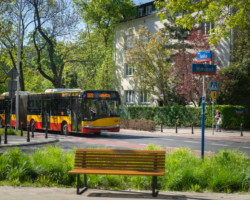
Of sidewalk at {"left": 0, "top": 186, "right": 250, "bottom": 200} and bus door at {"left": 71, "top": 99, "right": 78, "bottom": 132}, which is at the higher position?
bus door at {"left": 71, "top": 99, "right": 78, "bottom": 132}

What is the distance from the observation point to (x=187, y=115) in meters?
32.8

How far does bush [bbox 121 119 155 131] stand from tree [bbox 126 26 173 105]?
20.5 feet

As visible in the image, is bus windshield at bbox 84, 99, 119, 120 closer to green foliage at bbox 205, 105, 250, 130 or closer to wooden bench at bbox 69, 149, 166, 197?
green foliage at bbox 205, 105, 250, 130

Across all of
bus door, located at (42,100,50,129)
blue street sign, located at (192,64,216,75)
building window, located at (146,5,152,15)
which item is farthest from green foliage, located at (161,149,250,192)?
building window, located at (146,5,152,15)

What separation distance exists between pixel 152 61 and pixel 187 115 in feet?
23.6

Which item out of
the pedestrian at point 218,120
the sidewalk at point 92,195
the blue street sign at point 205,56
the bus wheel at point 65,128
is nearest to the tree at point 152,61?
the pedestrian at point 218,120

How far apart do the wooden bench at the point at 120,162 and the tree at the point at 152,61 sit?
28289mm

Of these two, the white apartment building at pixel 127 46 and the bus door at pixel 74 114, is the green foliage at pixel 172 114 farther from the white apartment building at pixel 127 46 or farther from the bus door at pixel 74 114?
the bus door at pixel 74 114

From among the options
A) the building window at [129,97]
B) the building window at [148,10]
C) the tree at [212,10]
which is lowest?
the building window at [129,97]

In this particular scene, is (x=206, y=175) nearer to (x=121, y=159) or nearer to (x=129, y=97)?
(x=121, y=159)

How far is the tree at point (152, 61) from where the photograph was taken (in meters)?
36.4

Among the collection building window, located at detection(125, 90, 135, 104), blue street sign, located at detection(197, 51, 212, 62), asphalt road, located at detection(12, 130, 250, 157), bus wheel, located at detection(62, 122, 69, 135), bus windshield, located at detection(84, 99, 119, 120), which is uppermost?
blue street sign, located at detection(197, 51, 212, 62)

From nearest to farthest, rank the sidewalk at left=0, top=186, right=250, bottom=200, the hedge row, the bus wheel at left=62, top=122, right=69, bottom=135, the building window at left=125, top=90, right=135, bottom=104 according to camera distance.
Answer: the sidewalk at left=0, top=186, right=250, bottom=200 < the bus wheel at left=62, top=122, right=69, bottom=135 < the hedge row < the building window at left=125, top=90, right=135, bottom=104

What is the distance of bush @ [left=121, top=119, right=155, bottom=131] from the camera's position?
30.3m
